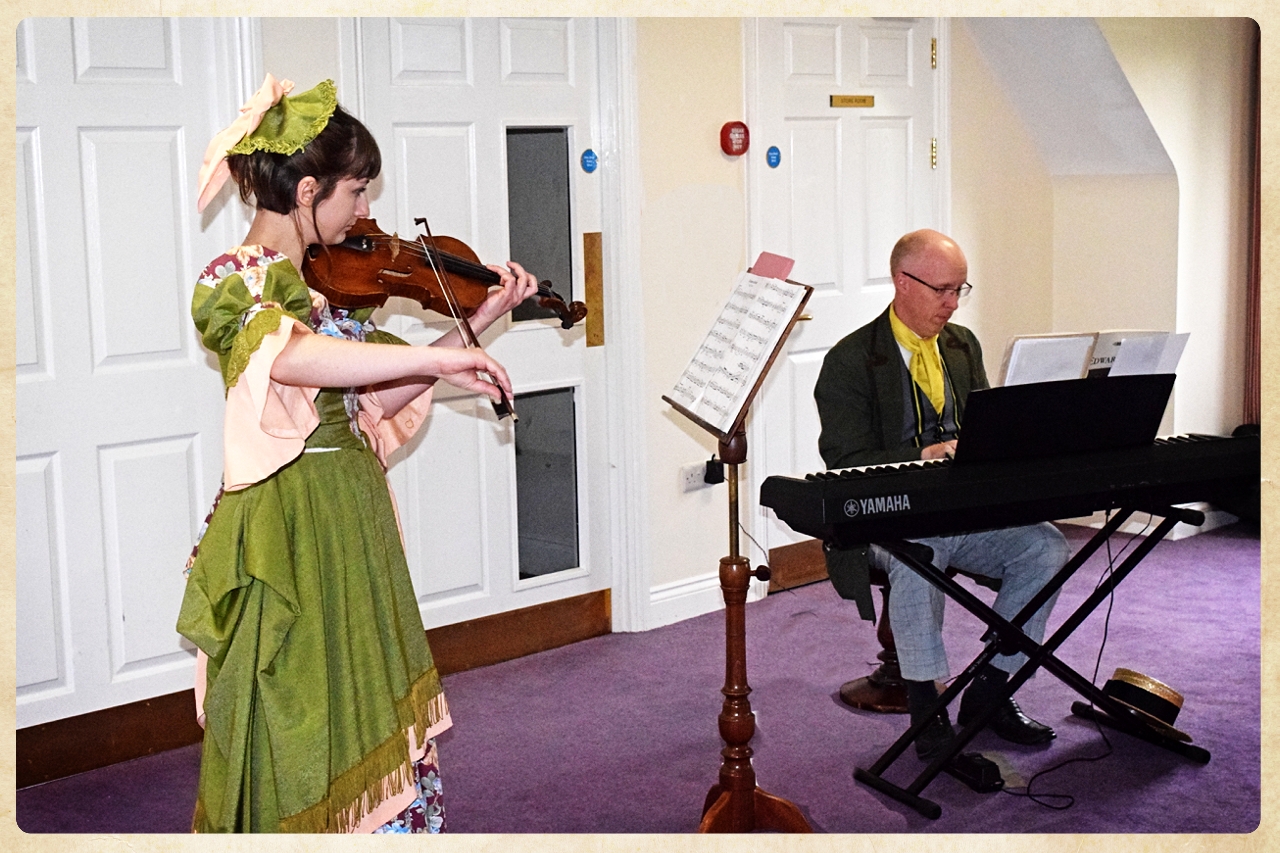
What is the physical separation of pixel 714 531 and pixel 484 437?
64 centimetres

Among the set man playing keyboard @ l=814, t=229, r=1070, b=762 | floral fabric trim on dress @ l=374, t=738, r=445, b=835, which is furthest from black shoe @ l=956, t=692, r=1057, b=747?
floral fabric trim on dress @ l=374, t=738, r=445, b=835

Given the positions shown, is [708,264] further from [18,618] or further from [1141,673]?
[18,618]

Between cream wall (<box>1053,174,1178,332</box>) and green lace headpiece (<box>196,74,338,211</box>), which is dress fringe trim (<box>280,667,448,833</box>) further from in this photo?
cream wall (<box>1053,174,1178,332</box>)

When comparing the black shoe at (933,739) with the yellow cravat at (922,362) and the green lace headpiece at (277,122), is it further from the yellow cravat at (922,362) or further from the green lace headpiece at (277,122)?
the green lace headpiece at (277,122)

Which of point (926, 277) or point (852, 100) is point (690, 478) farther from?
point (852, 100)

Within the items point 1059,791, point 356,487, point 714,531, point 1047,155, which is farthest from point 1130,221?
point 356,487

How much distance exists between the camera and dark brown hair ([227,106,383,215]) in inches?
84.5

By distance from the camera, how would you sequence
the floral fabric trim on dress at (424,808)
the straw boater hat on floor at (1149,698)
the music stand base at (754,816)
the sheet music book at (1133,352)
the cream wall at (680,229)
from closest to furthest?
the floral fabric trim on dress at (424,808) → the music stand base at (754,816) → the sheet music book at (1133,352) → the straw boater hat on floor at (1149,698) → the cream wall at (680,229)

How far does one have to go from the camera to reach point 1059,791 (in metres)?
2.96

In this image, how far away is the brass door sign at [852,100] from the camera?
3559mm

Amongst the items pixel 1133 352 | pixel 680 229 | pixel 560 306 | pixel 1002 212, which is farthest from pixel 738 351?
pixel 1002 212

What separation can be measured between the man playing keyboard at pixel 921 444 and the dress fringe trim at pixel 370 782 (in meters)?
1.04

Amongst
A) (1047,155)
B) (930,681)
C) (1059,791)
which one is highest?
(1047,155)

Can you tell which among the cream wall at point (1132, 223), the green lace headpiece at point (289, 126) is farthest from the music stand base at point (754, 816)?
the cream wall at point (1132, 223)
